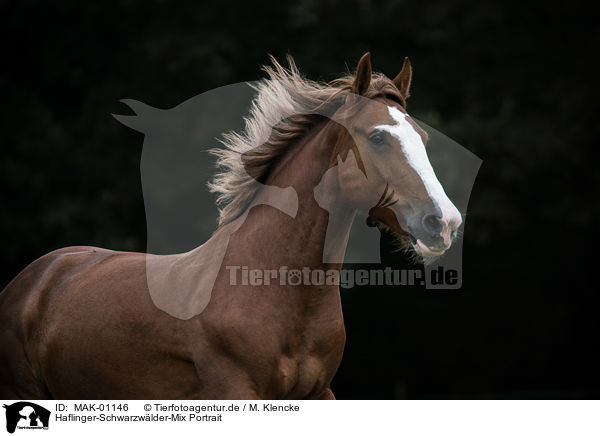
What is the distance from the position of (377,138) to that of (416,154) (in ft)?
0.67

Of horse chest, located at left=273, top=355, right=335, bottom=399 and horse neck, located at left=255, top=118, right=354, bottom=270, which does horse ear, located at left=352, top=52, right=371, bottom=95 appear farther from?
horse chest, located at left=273, top=355, right=335, bottom=399

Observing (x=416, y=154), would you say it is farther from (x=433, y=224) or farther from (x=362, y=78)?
(x=362, y=78)

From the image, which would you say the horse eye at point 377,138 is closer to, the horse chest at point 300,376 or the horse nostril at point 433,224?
the horse nostril at point 433,224

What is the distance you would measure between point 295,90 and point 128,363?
1.68m

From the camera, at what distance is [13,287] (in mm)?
4125

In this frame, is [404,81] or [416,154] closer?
[416,154]

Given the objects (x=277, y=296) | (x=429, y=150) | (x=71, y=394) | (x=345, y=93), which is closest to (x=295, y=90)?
(x=345, y=93)

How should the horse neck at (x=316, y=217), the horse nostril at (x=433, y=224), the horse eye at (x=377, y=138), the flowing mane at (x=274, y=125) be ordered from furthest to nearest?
the flowing mane at (x=274, y=125)
the horse neck at (x=316, y=217)
the horse eye at (x=377, y=138)
the horse nostril at (x=433, y=224)

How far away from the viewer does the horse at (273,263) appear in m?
2.95

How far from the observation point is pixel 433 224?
9.43 ft
